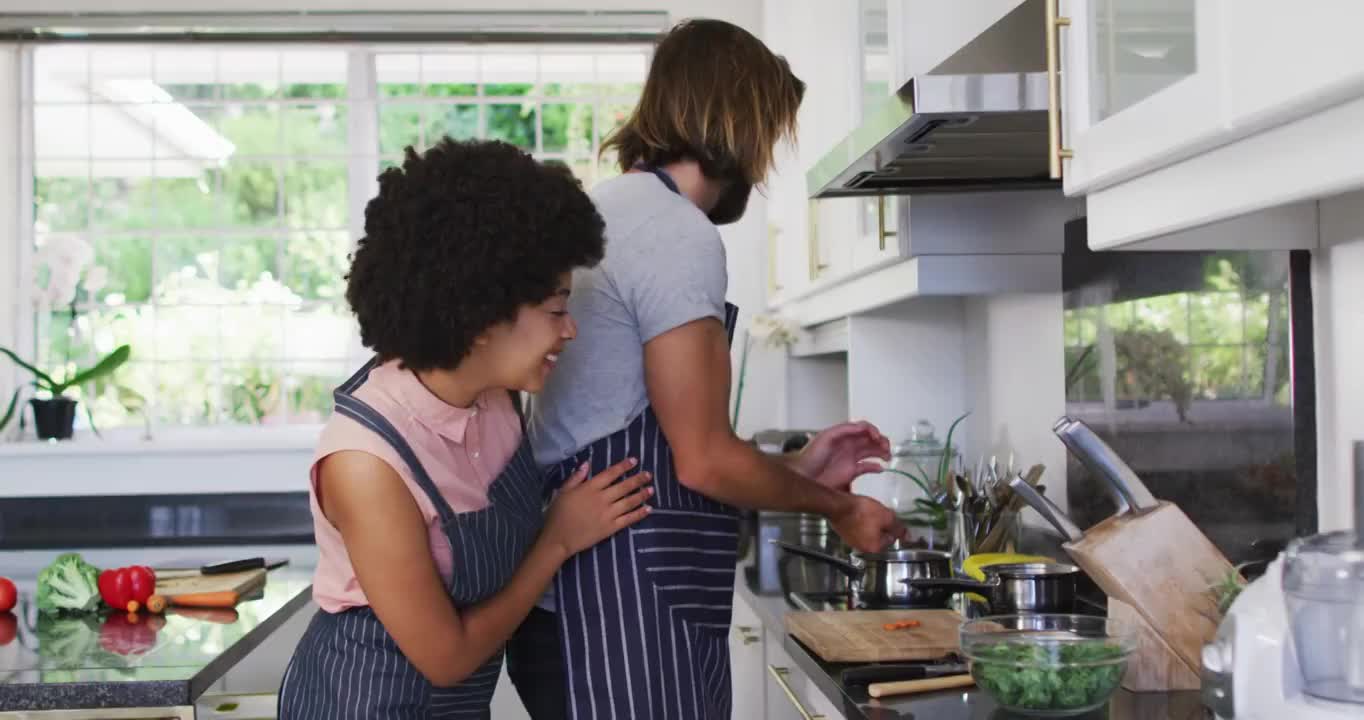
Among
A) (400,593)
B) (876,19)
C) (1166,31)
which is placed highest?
(876,19)

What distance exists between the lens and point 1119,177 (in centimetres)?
126

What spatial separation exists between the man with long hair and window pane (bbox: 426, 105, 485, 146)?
2.84 m

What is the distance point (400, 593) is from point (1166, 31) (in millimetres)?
875

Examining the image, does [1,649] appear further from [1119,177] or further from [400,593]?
[1119,177]

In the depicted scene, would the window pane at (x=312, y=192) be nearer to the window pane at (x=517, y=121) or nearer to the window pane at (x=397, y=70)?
the window pane at (x=397, y=70)

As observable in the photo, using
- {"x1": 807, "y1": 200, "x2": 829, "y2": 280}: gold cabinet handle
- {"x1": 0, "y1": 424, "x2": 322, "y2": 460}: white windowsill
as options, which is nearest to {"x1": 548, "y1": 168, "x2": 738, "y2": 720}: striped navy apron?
{"x1": 807, "y1": 200, "x2": 829, "y2": 280}: gold cabinet handle

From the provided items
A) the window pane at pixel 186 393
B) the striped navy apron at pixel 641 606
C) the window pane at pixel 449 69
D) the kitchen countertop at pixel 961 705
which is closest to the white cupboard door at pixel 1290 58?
the kitchen countertop at pixel 961 705

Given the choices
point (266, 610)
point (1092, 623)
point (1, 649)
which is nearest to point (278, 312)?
point (266, 610)

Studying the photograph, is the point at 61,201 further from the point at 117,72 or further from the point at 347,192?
the point at 347,192

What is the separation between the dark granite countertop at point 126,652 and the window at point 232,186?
180 cm

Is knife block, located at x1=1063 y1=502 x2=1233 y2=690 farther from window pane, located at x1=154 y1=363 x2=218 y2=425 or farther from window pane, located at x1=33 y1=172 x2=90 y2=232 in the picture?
window pane, located at x1=33 y1=172 x2=90 y2=232

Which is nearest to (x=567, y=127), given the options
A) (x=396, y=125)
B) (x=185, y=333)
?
(x=396, y=125)

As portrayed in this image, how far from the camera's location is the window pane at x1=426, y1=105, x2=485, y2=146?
446 centimetres

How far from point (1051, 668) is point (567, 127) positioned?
342cm
